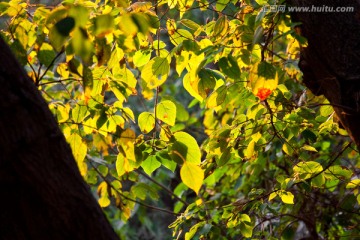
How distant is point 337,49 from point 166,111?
1.79 feet

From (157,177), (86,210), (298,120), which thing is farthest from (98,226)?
(157,177)

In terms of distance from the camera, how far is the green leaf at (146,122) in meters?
1.66

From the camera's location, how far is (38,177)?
898 mm

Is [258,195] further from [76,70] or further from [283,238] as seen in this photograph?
[76,70]

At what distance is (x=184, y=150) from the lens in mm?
1379

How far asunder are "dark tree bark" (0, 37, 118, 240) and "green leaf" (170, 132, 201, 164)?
0.44 meters

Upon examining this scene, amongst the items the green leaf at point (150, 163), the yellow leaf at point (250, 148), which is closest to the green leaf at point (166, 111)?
the green leaf at point (150, 163)

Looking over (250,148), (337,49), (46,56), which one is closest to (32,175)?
(46,56)

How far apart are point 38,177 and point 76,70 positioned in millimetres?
353

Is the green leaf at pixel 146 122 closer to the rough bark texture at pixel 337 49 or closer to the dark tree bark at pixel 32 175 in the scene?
the rough bark texture at pixel 337 49

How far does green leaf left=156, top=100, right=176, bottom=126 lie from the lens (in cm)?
165

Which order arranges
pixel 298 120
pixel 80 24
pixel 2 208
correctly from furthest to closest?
1. pixel 298 120
2. pixel 80 24
3. pixel 2 208

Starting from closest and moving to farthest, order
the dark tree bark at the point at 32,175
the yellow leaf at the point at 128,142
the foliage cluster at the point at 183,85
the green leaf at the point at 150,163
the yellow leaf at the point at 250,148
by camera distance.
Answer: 1. the dark tree bark at the point at 32,175
2. the foliage cluster at the point at 183,85
3. the yellow leaf at the point at 128,142
4. the green leaf at the point at 150,163
5. the yellow leaf at the point at 250,148

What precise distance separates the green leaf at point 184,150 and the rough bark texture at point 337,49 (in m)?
0.36
